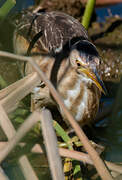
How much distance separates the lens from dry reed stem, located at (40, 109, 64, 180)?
1.14 m

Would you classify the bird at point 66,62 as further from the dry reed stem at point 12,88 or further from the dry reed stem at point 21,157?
the dry reed stem at point 21,157

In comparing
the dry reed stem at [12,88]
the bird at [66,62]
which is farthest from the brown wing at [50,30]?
the dry reed stem at [12,88]

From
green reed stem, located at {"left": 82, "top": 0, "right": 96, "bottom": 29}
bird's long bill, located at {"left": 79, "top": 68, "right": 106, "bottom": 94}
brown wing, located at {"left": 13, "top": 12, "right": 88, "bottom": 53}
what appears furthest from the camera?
green reed stem, located at {"left": 82, "top": 0, "right": 96, "bottom": 29}

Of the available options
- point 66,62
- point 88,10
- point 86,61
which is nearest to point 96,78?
point 86,61

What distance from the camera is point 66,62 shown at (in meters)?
1.99

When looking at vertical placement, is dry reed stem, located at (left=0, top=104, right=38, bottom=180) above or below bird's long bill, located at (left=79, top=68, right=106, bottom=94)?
above

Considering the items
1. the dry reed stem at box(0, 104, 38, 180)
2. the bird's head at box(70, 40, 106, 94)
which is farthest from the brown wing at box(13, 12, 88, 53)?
the dry reed stem at box(0, 104, 38, 180)

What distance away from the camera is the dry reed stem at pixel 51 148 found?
114 centimetres

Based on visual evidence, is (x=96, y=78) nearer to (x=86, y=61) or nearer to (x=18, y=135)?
(x=86, y=61)

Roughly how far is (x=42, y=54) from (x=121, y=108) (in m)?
0.59

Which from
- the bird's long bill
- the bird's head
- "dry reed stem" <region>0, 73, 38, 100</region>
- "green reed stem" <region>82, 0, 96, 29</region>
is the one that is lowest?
the bird's long bill

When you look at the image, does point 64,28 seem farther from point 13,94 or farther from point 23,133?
point 23,133

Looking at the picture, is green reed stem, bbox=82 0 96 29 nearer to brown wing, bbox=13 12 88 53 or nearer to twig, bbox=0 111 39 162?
brown wing, bbox=13 12 88 53

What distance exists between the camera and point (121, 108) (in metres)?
2.37
